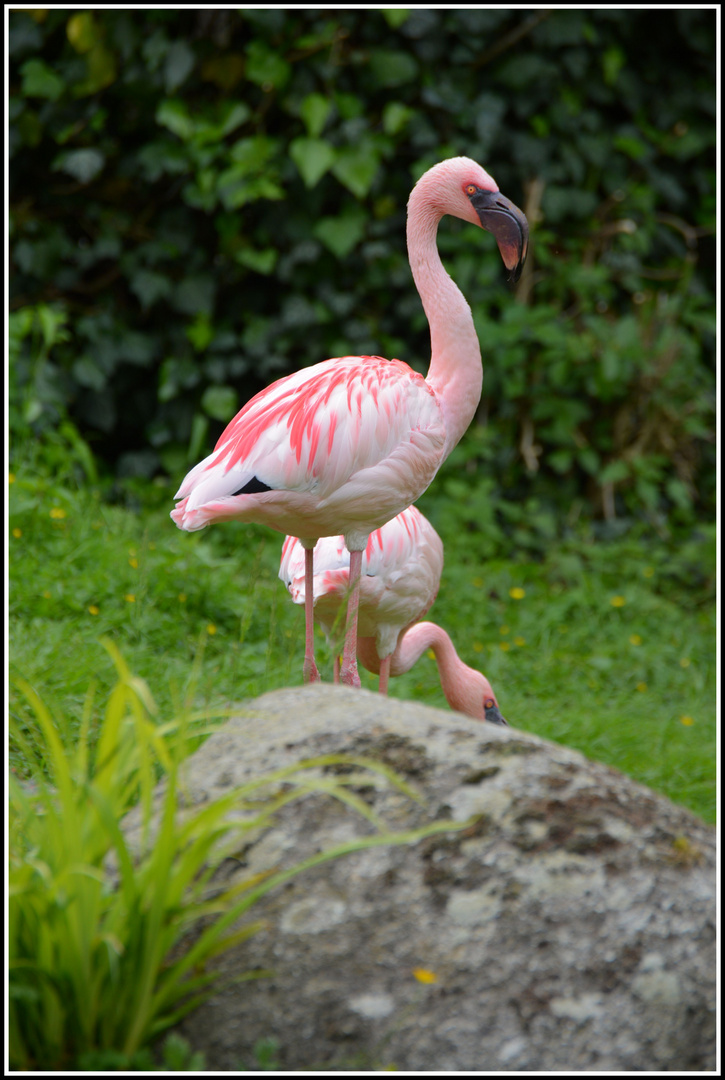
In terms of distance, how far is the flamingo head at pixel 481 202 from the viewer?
2.68 metres

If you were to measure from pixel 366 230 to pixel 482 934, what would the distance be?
4496 mm

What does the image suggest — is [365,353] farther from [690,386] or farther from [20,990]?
[20,990]

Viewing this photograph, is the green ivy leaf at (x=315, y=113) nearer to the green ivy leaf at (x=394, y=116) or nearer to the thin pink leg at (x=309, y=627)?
the green ivy leaf at (x=394, y=116)

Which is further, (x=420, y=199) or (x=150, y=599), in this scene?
(x=150, y=599)

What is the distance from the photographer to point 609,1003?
1.54 m

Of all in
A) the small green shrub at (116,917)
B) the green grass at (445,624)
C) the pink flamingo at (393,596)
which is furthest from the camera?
the green grass at (445,624)

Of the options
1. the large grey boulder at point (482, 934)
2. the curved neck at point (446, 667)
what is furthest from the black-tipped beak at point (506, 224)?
the large grey boulder at point (482, 934)

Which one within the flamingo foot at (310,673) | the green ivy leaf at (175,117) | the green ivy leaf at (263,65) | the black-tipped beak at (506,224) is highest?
the green ivy leaf at (263,65)

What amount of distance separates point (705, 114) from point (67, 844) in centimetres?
577

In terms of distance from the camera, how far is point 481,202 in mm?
2705

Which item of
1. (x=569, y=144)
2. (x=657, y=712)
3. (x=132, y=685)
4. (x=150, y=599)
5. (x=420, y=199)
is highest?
(x=569, y=144)

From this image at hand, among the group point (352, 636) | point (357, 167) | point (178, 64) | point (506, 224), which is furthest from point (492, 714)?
point (178, 64)

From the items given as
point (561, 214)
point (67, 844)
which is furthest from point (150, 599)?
point (561, 214)

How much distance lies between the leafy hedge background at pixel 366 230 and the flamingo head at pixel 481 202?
93.1 inches
